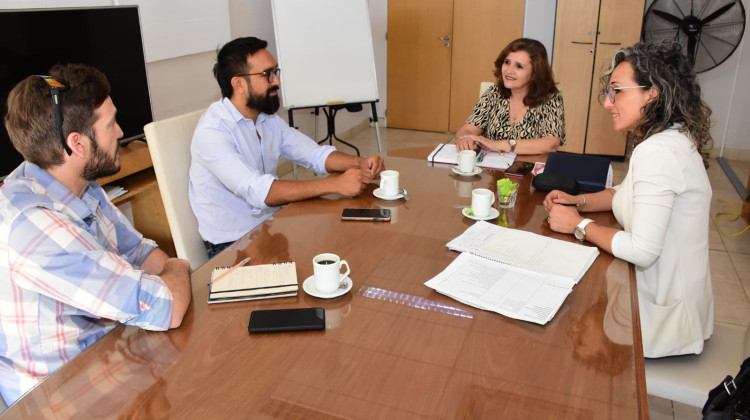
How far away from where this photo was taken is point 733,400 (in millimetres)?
1045

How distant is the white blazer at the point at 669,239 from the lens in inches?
54.0

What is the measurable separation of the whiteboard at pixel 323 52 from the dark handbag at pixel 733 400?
3.16 m

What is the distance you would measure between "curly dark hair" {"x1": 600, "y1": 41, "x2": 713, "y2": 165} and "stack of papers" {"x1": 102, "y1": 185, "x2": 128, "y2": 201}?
2.02m

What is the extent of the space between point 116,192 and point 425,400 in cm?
195

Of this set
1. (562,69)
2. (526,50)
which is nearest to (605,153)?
(562,69)

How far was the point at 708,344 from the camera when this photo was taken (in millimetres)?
1547

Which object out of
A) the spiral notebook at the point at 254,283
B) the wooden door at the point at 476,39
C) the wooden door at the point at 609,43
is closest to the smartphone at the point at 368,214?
the spiral notebook at the point at 254,283

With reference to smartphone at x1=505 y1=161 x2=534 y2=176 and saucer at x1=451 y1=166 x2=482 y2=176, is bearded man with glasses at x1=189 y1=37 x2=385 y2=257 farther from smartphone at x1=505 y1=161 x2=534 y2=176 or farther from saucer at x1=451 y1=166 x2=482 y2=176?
smartphone at x1=505 y1=161 x2=534 y2=176

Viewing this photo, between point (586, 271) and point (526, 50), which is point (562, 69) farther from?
point (586, 271)

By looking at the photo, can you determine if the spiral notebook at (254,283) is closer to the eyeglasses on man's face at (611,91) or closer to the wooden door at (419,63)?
the eyeglasses on man's face at (611,91)

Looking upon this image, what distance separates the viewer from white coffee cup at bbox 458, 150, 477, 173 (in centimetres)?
200

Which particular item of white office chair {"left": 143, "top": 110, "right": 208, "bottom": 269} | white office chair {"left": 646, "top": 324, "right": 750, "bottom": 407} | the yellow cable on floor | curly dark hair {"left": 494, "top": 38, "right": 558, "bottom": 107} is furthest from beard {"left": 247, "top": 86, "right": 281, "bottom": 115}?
the yellow cable on floor

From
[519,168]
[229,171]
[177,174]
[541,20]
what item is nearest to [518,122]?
[519,168]

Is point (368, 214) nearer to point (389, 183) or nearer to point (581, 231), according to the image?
point (389, 183)
